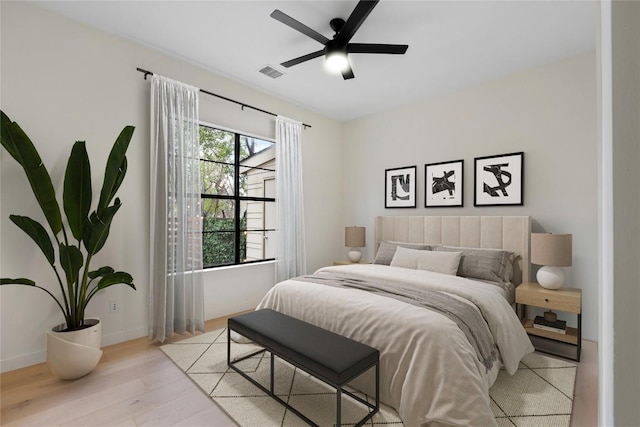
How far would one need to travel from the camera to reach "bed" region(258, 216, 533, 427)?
1.70m

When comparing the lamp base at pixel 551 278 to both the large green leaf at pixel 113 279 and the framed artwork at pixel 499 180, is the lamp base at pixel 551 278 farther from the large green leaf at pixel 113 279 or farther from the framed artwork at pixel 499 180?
the large green leaf at pixel 113 279

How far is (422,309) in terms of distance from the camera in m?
2.05

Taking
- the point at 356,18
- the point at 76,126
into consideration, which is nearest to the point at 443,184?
the point at 356,18

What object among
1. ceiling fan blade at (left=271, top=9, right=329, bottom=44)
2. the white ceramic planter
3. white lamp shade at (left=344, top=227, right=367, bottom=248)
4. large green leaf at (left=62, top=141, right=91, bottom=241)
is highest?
ceiling fan blade at (left=271, top=9, right=329, bottom=44)

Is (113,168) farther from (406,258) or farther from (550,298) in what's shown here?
(550,298)

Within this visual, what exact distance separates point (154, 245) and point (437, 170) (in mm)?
3491

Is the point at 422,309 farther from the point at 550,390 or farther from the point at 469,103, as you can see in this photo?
the point at 469,103

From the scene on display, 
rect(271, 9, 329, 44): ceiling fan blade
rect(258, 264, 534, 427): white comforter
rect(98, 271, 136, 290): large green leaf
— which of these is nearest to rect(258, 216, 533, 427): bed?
rect(258, 264, 534, 427): white comforter

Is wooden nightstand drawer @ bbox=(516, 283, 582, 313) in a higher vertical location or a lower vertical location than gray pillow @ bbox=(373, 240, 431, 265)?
lower

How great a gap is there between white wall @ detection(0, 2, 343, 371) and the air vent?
50 centimetres

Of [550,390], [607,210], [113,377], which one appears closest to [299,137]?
[113,377]

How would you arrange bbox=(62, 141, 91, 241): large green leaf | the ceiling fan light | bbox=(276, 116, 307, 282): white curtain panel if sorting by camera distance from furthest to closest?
bbox=(276, 116, 307, 282): white curtain panel → the ceiling fan light → bbox=(62, 141, 91, 241): large green leaf

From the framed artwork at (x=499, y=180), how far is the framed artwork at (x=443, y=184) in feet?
0.65

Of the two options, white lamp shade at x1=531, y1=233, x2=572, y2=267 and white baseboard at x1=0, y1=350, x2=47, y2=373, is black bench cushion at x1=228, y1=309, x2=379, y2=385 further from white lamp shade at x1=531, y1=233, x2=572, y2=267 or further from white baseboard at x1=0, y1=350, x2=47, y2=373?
white lamp shade at x1=531, y1=233, x2=572, y2=267
